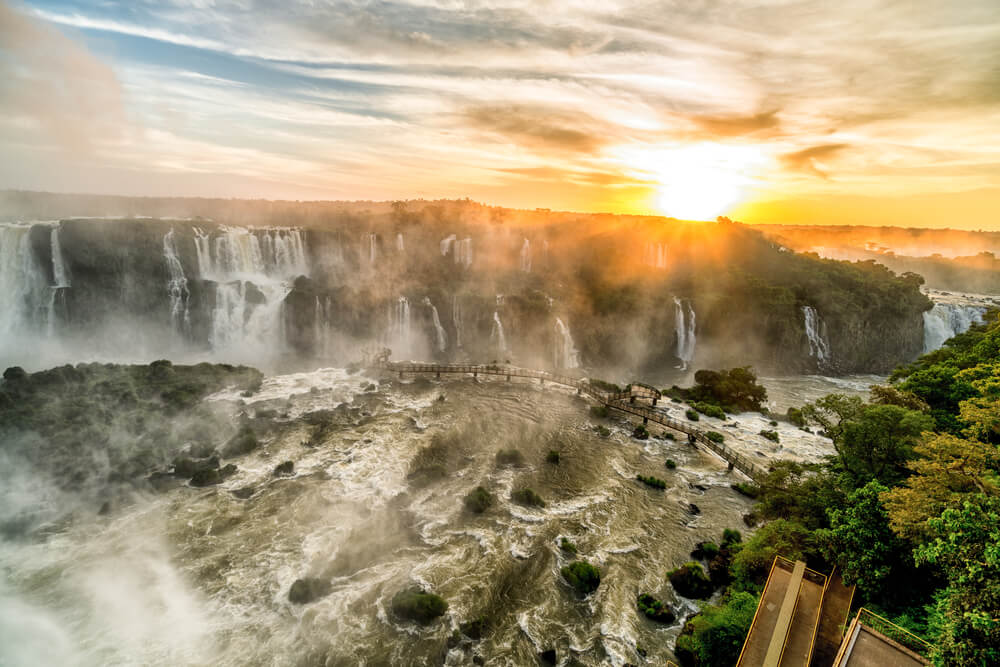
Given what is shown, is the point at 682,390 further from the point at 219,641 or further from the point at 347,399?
the point at 219,641

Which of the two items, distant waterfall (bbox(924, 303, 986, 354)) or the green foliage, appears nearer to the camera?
the green foliage

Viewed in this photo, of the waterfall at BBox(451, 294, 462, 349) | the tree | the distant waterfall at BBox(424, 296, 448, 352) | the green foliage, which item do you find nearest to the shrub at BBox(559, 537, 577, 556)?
the green foliage

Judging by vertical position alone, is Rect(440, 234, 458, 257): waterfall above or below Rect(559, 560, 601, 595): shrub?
above

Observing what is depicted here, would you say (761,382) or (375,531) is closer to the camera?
(375,531)

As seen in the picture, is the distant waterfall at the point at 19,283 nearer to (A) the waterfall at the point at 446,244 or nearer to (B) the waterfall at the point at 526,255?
(A) the waterfall at the point at 446,244

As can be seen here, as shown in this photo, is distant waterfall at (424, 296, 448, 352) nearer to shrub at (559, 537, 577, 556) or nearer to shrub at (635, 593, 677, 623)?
shrub at (559, 537, 577, 556)

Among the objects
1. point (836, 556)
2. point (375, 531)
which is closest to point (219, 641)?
point (375, 531)

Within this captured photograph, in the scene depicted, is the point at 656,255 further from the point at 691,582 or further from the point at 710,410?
the point at 691,582
